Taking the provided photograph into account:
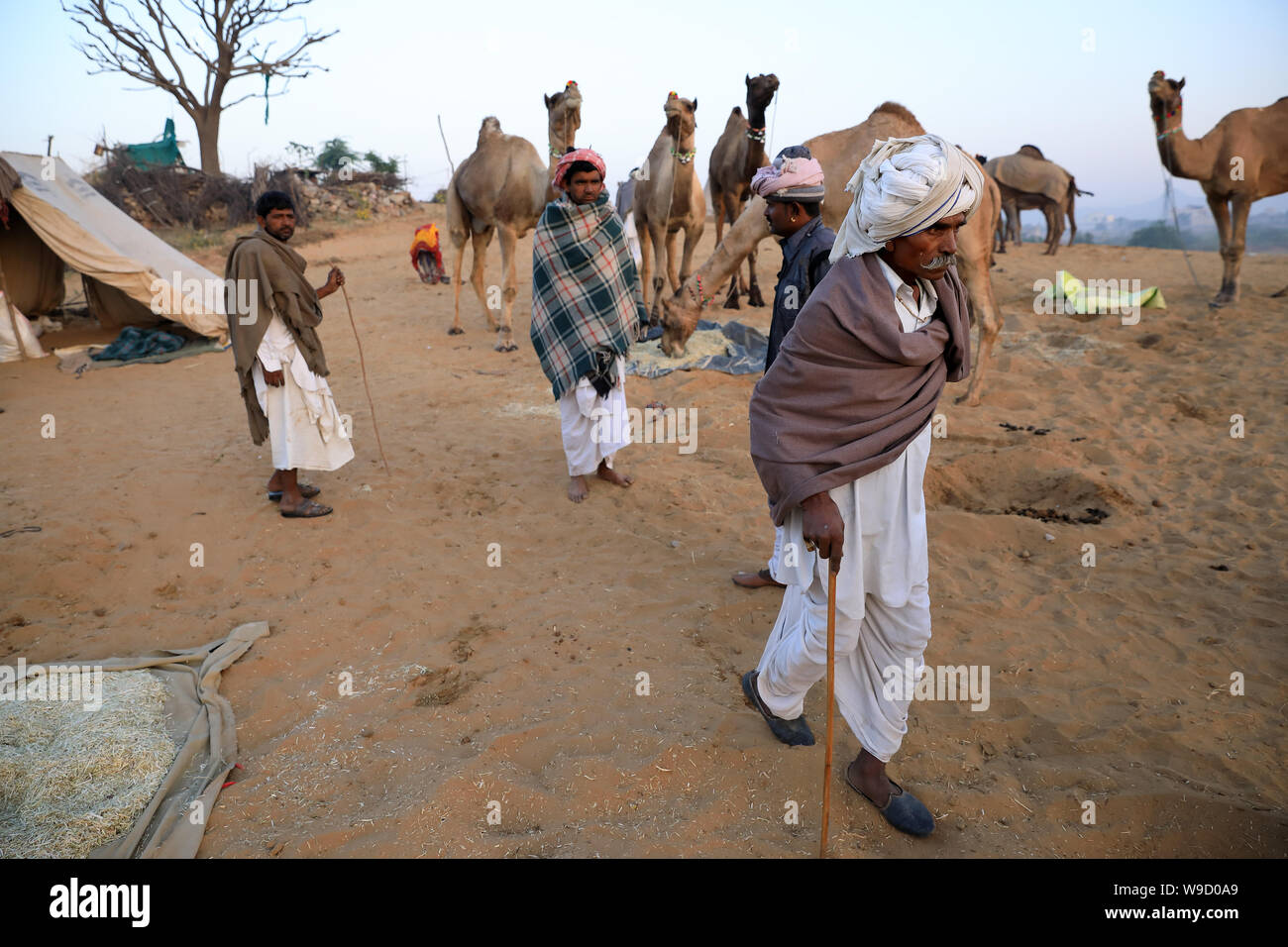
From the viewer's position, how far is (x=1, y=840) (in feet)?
7.20

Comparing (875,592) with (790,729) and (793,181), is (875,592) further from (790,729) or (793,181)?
(793,181)

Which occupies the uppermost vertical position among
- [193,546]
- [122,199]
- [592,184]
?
[122,199]

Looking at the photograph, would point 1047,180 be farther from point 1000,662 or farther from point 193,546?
point 193,546

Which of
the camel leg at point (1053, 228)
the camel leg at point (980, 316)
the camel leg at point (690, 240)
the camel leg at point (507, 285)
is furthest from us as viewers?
the camel leg at point (1053, 228)

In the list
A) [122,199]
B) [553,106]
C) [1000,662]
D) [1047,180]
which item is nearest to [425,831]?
[1000,662]

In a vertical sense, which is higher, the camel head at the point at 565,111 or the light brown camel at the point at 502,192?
the camel head at the point at 565,111

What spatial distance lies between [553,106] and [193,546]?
557 cm

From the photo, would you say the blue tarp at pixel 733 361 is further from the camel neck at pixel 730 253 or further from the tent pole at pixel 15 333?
the tent pole at pixel 15 333

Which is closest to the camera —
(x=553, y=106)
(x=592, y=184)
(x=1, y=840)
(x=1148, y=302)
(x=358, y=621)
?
(x=1, y=840)

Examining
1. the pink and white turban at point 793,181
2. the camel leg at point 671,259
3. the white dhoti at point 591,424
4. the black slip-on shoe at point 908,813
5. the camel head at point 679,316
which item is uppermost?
the camel leg at point 671,259

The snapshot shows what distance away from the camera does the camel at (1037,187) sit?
14.1 meters

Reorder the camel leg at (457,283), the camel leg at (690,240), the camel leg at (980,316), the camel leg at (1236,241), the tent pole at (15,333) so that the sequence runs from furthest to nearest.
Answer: the camel leg at (457,283) → the camel leg at (1236,241) → the camel leg at (690,240) → the tent pole at (15,333) → the camel leg at (980,316)

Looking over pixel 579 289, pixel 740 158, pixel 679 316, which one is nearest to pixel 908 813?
pixel 579 289

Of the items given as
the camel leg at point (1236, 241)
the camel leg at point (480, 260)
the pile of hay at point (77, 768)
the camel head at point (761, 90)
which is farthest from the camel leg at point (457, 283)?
the camel leg at point (1236, 241)
